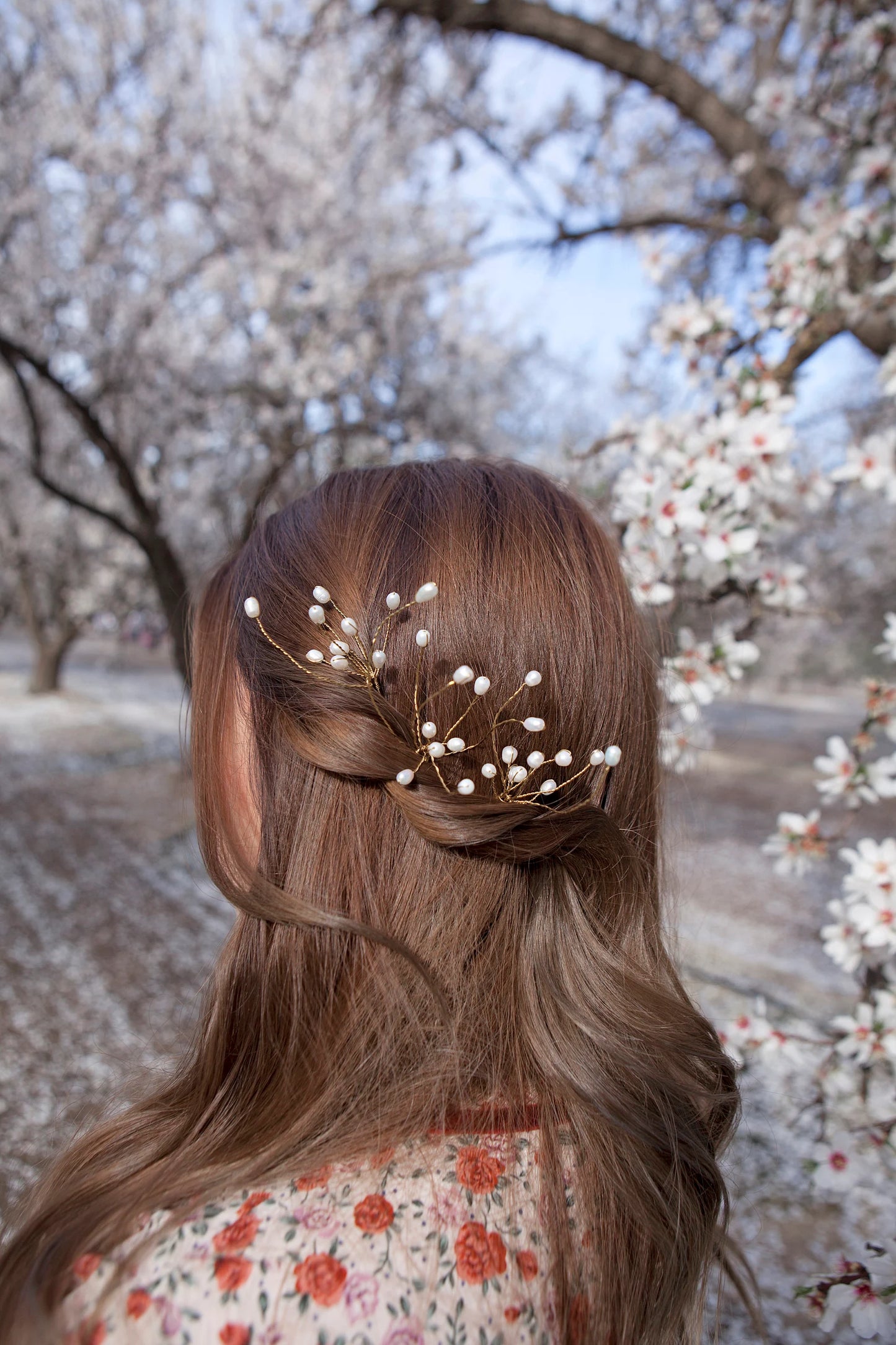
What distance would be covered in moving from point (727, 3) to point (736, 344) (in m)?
2.64

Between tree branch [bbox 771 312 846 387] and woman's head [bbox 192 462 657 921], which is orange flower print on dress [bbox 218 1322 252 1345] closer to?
woman's head [bbox 192 462 657 921]

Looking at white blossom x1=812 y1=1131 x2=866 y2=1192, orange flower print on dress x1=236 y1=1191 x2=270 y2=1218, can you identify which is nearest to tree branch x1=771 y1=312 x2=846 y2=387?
white blossom x1=812 y1=1131 x2=866 y2=1192

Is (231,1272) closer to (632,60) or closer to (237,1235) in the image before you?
(237,1235)

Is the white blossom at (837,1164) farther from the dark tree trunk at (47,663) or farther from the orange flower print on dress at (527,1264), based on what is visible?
the dark tree trunk at (47,663)

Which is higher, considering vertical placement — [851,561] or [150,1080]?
[851,561]

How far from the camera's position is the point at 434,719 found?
759 millimetres

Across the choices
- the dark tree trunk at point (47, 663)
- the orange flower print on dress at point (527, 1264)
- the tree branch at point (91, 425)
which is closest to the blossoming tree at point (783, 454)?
the orange flower print on dress at point (527, 1264)

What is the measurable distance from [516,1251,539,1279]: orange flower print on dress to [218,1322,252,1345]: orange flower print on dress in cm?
23

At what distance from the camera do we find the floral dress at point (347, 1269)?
61 cm

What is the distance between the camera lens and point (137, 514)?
514 cm

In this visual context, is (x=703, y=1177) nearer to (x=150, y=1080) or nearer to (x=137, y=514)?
(x=150, y=1080)

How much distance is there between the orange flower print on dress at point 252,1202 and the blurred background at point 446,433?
1.19 feet

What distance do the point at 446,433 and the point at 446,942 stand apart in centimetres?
721

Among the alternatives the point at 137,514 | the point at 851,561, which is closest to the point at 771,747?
the point at 851,561
